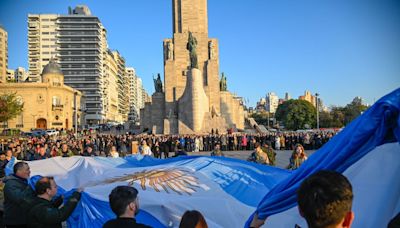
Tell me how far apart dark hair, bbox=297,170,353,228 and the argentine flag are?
0.81 metres

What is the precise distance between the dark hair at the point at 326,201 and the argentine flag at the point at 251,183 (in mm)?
807

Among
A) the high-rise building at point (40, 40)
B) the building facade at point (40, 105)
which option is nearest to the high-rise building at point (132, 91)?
the high-rise building at point (40, 40)

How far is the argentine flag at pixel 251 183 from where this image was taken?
8.41 feet

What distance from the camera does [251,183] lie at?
5770 mm

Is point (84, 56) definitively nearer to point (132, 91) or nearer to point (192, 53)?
point (192, 53)

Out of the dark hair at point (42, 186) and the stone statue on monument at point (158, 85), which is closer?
the dark hair at point (42, 186)

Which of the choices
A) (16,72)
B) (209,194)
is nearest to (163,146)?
(209,194)

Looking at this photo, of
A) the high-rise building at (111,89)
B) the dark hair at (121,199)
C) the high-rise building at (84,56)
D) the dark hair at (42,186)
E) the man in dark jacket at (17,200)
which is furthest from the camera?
the high-rise building at (111,89)

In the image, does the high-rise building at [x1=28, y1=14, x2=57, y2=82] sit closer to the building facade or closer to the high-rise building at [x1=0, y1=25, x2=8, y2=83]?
the high-rise building at [x1=0, y1=25, x2=8, y2=83]

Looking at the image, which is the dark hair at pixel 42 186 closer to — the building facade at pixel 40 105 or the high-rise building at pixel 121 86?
the building facade at pixel 40 105

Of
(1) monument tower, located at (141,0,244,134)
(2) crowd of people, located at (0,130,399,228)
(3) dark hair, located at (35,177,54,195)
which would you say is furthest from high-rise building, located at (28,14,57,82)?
(3) dark hair, located at (35,177,54,195)

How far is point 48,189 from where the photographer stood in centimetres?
387

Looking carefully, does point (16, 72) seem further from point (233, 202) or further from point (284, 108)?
point (233, 202)

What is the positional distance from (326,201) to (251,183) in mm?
4067
